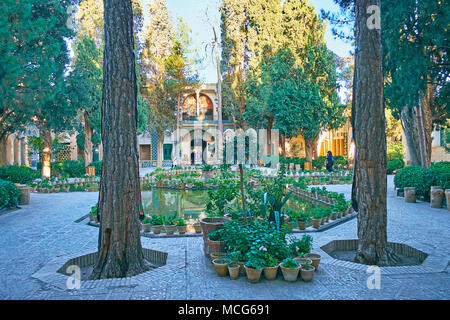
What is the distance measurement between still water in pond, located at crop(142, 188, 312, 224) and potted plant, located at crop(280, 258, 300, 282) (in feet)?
12.2

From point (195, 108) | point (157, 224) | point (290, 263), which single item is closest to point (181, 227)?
point (157, 224)

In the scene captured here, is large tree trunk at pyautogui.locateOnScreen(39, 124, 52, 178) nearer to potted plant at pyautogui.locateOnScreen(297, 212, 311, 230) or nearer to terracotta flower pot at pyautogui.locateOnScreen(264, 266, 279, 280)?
potted plant at pyautogui.locateOnScreen(297, 212, 311, 230)

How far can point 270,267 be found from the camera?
11.9 ft

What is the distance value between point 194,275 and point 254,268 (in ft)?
2.27

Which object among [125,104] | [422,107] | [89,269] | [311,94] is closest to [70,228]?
[89,269]

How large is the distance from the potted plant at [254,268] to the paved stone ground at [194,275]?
0.29ft

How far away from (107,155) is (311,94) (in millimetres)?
16396

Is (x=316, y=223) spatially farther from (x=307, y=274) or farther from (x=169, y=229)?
(x=307, y=274)

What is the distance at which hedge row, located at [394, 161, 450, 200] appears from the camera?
28.4 ft

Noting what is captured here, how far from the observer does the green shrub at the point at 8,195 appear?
823 centimetres

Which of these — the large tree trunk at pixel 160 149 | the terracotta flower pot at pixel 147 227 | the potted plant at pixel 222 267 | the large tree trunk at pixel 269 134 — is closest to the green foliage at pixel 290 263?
the potted plant at pixel 222 267

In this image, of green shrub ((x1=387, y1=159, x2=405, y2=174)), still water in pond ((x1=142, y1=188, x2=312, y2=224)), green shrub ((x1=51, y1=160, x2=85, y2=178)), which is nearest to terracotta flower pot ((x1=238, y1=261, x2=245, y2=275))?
still water in pond ((x1=142, y1=188, x2=312, y2=224))

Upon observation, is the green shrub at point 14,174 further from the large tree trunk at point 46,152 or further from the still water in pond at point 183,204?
the still water in pond at point 183,204

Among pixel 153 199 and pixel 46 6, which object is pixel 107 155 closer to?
pixel 153 199
